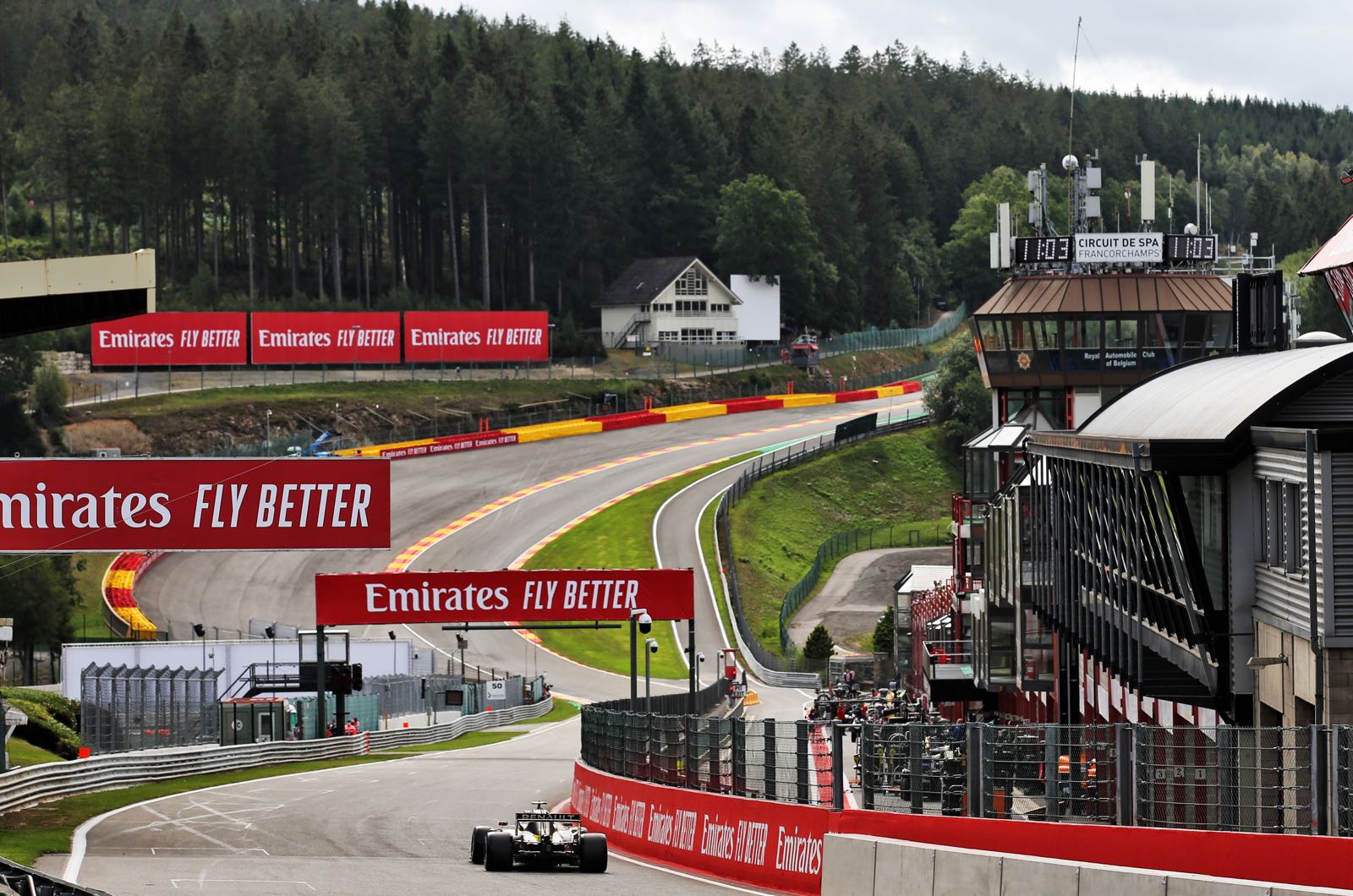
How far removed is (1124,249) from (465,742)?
85.4ft

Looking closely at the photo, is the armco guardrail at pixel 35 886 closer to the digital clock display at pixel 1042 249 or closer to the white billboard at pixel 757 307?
the digital clock display at pixel 1042 249

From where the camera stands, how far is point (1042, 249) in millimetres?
59625

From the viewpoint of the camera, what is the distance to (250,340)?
110375mm

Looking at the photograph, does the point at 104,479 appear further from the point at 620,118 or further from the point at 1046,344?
Result: the point at 620,118

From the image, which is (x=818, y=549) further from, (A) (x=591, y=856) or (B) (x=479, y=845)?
(A) (x=591, y=856)

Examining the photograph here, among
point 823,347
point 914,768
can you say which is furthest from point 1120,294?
point 823,347

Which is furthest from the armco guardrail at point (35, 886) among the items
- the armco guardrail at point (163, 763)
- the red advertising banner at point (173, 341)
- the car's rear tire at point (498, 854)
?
the red advertising banner at point (173, 341)

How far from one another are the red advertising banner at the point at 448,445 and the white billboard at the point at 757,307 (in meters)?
39.2

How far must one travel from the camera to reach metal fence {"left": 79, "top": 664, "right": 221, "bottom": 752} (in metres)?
48.5

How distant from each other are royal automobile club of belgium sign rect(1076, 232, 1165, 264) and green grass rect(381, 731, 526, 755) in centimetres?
2402

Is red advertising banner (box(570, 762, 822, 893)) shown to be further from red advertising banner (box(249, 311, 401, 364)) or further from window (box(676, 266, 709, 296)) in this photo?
window (box(676, 266, 709, 296))

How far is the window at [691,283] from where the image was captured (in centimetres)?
13725

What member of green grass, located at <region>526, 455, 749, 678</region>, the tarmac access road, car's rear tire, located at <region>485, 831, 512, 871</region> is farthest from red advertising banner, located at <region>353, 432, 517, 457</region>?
car's rear tire, located at <region>485, 831, 512, 871</region>

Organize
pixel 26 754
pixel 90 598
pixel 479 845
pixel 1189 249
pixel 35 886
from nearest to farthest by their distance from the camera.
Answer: pixel 35 886 < pixel 479 845 < pixel 26 754 < pixel 1189 249 < pixel 90 598
